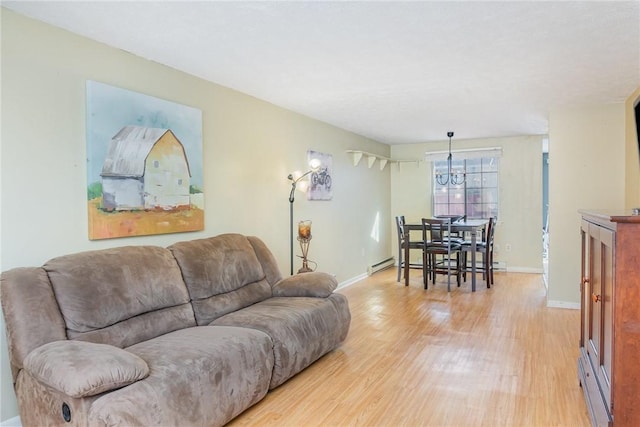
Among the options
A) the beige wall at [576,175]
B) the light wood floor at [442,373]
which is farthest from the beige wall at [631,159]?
the light wood floor at [442,373]

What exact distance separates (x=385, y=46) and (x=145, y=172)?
184cm

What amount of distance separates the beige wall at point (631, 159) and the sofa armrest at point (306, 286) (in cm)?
303

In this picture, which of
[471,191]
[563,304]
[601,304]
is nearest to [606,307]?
[601,304]

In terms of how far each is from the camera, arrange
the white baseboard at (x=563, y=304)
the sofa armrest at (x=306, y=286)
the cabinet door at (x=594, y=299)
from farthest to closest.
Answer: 1. the white baseboard at (x=563, y=304)
2. the sofa armrest at (x=306, y=286)
3. the cabinet door at (x=594, y=299)

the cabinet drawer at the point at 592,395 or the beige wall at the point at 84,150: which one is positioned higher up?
the beige wall at the point at 84,150

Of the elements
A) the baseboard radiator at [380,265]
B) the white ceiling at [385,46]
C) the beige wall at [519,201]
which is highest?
the white ceiling at [385,46]

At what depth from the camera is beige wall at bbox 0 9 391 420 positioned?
2.32 metres

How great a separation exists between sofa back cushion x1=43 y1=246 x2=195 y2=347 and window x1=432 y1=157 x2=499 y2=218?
5.75m

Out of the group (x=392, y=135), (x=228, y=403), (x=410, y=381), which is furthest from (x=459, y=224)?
(x=228, y=403)

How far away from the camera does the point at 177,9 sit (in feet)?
7.46

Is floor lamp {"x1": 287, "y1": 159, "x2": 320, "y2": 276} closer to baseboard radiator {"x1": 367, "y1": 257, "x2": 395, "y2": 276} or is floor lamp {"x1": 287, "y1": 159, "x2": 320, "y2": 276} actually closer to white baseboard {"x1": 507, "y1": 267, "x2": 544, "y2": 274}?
baseboard radiator {"x1": 367, "y1": 257, "x2": 395, "y2": 276}

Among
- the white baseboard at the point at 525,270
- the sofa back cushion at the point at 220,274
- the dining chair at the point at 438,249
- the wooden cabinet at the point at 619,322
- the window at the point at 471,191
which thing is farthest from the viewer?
the window at the point at 471,191

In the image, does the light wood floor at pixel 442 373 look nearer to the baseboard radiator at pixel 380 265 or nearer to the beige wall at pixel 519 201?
the baseboard radiator at pixel 380 265

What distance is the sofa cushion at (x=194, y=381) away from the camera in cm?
181
